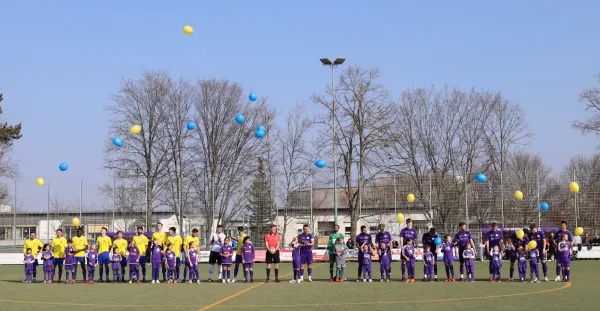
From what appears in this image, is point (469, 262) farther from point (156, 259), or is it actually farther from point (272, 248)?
point (156, 259)

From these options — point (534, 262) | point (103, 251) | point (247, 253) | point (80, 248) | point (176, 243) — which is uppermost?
point (176, 243)

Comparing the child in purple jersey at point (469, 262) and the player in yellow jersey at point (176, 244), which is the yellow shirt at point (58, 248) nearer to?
the player in yellow jersey at point (176, 244)

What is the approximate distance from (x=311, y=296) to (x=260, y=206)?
24.6m

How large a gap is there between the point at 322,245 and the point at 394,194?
572 centimetres

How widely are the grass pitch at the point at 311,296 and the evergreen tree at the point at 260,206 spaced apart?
17.4 m

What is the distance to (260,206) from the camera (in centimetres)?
4281

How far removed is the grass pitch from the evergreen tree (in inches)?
687

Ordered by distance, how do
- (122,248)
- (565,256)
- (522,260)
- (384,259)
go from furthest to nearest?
1. (122,248)
2. (384,259)
3. (522,260)
4. (565,256)

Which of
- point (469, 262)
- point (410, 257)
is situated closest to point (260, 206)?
point (410, 257)

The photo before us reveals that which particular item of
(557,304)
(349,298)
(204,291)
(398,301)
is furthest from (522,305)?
(204,291)

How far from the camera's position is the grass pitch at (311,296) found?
52.4 feet

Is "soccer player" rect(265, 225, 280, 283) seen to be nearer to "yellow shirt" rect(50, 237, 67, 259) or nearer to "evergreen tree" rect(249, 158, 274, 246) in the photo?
"yellow shirt" rect(50, 237, 67, 259)

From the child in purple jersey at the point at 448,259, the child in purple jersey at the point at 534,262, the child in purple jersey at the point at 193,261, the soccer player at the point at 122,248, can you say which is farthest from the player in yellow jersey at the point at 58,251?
the child in purple jersey at the point at 534,262

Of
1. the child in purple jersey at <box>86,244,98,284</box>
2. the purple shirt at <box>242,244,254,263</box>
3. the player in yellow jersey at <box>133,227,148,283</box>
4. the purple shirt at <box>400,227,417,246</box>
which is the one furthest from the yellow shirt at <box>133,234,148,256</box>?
the purple shirt at <box>400,227,417,246</box>
